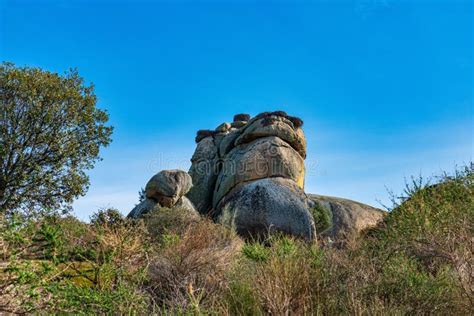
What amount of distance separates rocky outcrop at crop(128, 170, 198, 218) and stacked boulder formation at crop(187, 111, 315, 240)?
190 centimetres

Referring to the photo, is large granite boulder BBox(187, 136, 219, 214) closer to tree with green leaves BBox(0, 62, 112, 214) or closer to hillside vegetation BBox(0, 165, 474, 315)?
tree with green leaves BBox(0, 62, 112, 214)

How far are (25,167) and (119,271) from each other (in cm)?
1643

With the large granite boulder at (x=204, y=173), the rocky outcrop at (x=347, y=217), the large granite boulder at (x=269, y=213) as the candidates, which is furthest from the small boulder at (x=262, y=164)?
Result: the large granite boulder at (x=269, y=213)

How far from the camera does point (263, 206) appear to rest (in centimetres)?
1805

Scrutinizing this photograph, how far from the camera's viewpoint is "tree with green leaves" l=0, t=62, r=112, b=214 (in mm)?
19859

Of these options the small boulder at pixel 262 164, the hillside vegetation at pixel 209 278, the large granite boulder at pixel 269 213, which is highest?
the small boulder at pixel 262 164

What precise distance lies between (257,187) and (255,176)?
448 centimetres

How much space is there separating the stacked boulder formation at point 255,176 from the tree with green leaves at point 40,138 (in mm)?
7374

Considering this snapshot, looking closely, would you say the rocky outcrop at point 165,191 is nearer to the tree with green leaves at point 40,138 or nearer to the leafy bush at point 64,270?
the tree with green leaves at point 40,138

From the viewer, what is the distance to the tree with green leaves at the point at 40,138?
65.2ft

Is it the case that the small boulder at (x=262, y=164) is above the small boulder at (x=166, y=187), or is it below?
above

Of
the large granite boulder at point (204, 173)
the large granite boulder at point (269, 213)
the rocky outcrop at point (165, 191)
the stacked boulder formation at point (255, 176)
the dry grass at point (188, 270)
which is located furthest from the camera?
the large granite boulder at point (204, 173)

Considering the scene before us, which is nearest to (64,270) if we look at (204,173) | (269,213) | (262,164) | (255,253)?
(255,253)

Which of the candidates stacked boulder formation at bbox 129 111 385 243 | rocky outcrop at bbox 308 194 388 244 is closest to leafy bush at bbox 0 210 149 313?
stacked boulder formation at bbox 129 111 385 243
